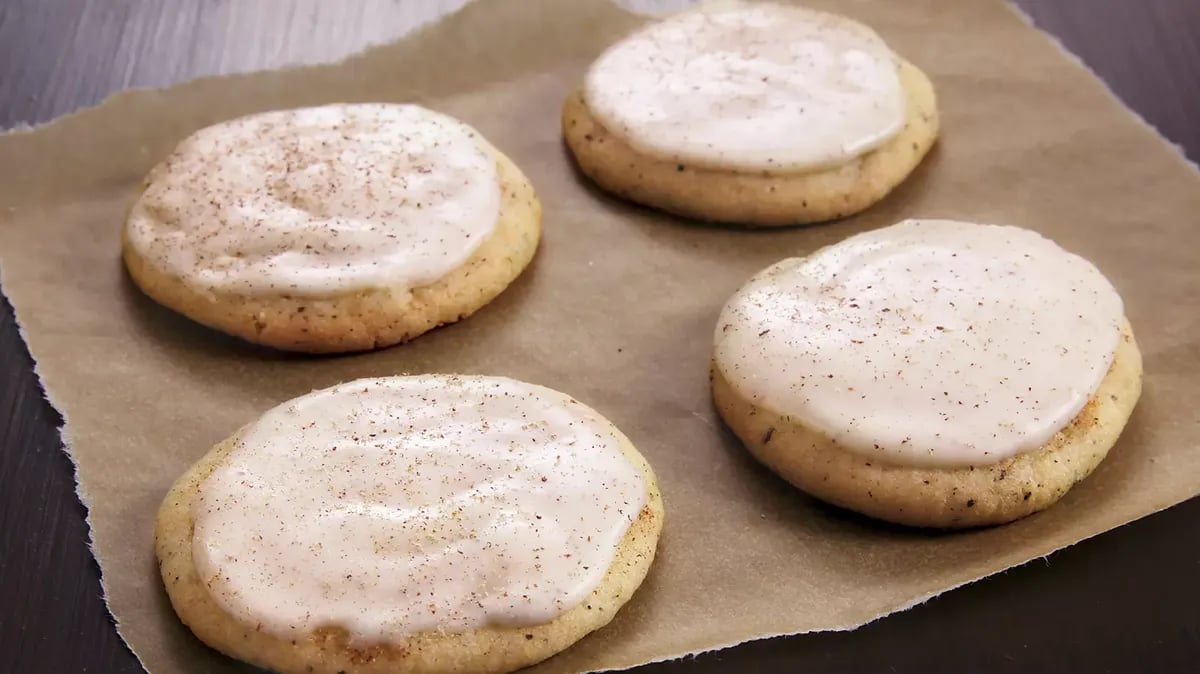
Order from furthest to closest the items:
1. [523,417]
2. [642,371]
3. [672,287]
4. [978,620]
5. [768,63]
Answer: [768,63] → [672,287] → [642,371] → [523,417] → [978,620]

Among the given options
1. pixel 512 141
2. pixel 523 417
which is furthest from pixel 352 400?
pixel 512 141

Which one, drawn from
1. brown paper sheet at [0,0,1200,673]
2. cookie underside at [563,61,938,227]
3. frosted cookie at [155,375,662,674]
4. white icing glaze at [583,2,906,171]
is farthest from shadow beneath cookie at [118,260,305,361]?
white icing glaze at [583,2,906,171]

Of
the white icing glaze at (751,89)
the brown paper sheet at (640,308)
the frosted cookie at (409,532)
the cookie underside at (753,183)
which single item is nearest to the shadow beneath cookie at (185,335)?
the brown paper sheet at (640,308)

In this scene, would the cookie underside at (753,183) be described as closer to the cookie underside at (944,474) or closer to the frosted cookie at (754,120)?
the frosted cookie at (754,120)

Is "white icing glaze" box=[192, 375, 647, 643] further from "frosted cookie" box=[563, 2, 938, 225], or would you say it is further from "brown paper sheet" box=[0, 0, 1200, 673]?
"frosted cookie" box=[563, 2, 938, 225]

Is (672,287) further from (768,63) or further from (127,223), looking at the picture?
(127,223)

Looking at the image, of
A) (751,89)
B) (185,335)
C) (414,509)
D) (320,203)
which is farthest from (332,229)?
(751,89)

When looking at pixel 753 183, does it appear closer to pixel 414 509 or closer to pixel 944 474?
pixel 944 474
